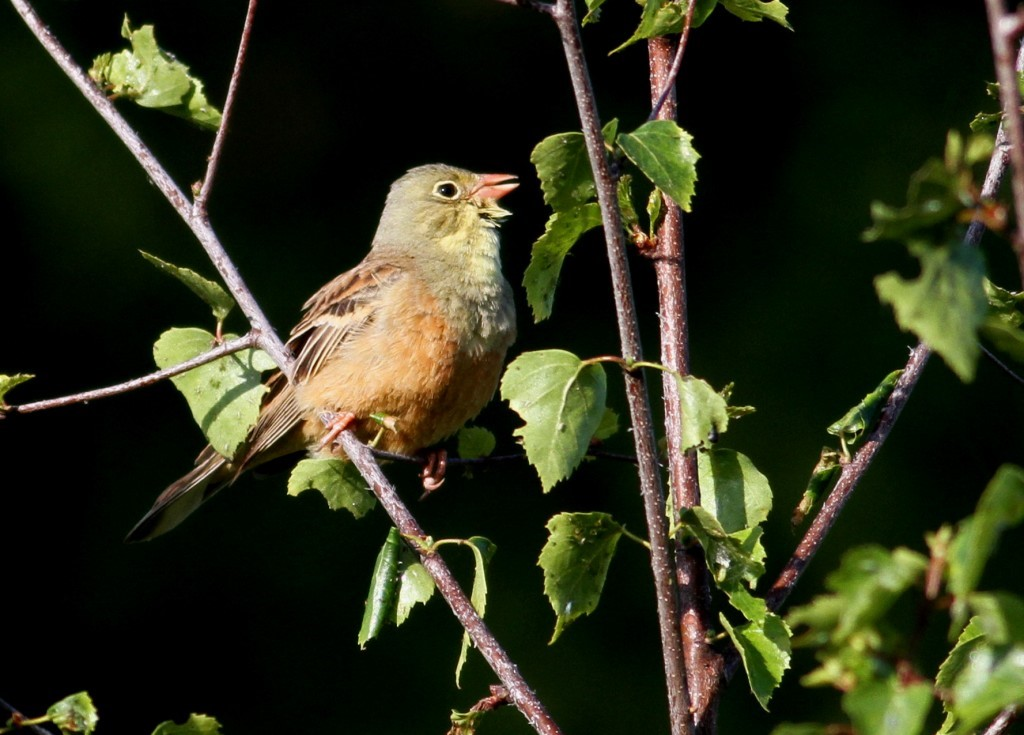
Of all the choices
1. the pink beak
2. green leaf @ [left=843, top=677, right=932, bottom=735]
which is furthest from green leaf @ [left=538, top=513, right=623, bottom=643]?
the pink beak

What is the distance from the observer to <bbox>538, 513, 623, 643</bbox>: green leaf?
2.06m

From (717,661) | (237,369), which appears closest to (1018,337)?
(717,661)

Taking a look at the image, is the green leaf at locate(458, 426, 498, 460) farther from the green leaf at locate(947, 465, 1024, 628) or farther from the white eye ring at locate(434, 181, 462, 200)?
the green leaf at locate(947, 465, 1024, 628)

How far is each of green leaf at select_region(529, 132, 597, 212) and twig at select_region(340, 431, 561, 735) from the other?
60cm

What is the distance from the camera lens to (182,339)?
258cm

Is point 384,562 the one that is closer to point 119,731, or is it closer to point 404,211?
point 404,211

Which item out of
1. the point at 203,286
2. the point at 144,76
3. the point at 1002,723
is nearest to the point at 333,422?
A: the point at 203,286

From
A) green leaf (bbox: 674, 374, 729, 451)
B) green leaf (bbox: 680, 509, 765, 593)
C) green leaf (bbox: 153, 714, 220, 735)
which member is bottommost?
green leaf (bbox: 680, 509, 765, 593)

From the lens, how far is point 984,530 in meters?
1.04

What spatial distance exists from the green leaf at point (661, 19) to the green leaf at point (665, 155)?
0.30 metres

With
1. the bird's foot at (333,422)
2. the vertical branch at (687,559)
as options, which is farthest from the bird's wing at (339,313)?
the vertical branch at (687,559)

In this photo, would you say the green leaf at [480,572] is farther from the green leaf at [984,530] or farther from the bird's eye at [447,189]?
the bird's eye at [447,189]

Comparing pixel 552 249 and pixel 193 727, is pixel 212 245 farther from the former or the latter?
pixel 193 727

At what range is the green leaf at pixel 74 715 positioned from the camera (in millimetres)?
1708
